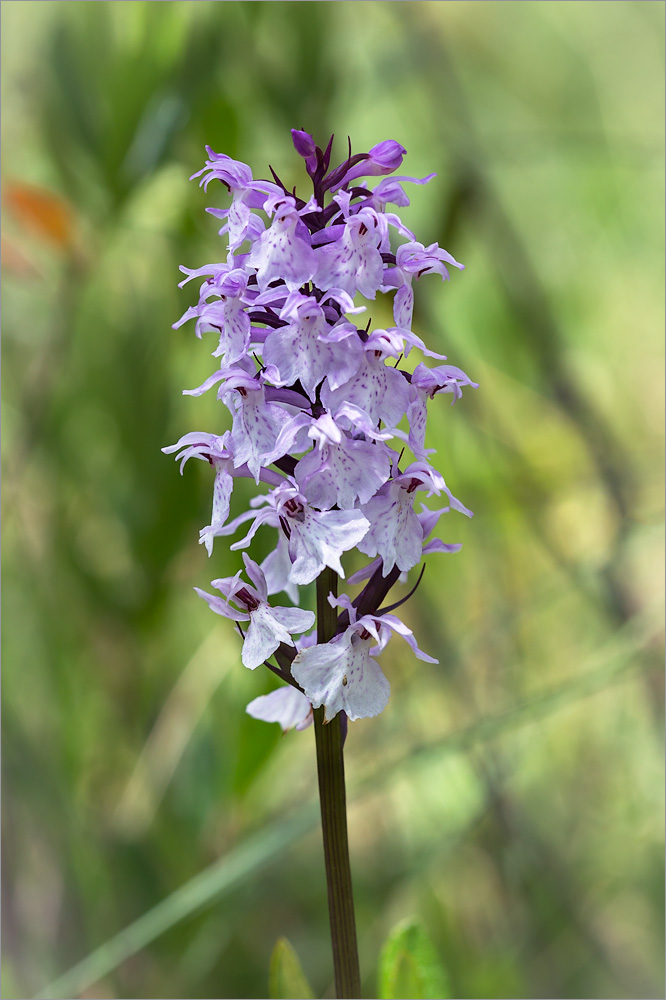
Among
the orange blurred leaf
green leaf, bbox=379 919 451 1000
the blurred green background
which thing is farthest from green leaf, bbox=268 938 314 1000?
the orange blurred leaf

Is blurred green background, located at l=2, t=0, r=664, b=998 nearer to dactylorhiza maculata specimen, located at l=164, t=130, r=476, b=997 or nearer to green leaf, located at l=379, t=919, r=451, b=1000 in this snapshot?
green leaf, located at l=379, t=919, r=451, b=1000

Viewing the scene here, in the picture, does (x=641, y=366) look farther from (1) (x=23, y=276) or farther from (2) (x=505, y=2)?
(1) (x=23, y=276)

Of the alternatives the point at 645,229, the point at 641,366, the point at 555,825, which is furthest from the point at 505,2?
the point at 555,825

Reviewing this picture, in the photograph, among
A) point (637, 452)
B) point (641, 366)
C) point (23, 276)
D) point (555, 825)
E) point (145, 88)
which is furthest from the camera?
point (641, 366)

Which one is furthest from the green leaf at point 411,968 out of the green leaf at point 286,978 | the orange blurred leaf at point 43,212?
the orange blurred leaf at point 43,212

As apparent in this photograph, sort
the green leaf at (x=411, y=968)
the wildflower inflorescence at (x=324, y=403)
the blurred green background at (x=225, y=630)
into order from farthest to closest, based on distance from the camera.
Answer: the blurred green background at (x=225, y=630), the green leaf at (x=411, y=968), the wildflower inflorescence at (x=324, y=403)

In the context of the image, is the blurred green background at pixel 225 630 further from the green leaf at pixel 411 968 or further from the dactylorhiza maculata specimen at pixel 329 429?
the dactylorhiza maculata specimen at pixel 329 429

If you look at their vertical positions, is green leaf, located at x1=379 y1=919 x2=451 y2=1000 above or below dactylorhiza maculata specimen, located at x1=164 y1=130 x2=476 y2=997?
below
